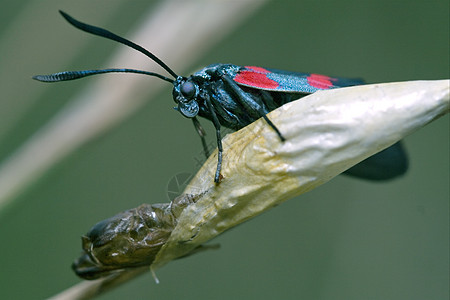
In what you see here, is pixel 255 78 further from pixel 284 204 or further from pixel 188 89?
pixel 284 204

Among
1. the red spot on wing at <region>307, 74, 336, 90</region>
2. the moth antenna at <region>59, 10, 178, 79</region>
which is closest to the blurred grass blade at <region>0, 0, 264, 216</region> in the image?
the moth antenna at <region>59, 10, 178, 79</region>

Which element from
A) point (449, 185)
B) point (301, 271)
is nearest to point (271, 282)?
point (301, 271)

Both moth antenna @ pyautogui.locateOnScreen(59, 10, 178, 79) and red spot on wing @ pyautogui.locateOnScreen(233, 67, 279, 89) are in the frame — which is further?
red spot on wing @ pyautogui.locateOnScreen(233, 67, 279, 89)

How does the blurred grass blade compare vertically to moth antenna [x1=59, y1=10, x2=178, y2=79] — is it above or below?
below

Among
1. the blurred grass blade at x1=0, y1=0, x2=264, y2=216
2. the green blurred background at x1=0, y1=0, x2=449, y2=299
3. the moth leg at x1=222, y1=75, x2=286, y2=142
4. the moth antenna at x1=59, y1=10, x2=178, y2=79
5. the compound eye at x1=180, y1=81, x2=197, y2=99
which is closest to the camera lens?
the moth antenna at x1=59, y1=10, x2=178, y2=79

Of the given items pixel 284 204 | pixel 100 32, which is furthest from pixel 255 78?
pixel 284 204

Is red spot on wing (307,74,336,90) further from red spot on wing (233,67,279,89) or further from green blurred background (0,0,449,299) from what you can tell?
green blurred background (0,0,449,299)
